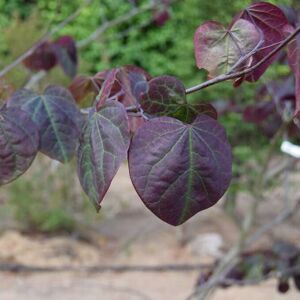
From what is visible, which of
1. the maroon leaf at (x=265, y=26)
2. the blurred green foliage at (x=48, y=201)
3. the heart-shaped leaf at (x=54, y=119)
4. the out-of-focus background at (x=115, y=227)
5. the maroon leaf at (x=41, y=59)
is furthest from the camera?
the blurred green foliage at (x=48, y=201)

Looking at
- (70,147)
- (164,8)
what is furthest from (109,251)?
(70,147)

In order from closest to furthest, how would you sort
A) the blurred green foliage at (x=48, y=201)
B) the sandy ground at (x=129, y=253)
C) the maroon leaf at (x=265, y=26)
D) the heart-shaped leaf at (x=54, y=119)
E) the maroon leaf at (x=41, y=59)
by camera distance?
the maroon leaf at (x=265, y=26) → the heart-shaped leaf at (x=54, y=119) → the maroon leaf at (x=41, y=59) → the sandy ground at (x=129, y=253) → the blurred green foliage at (x=48, y=201)

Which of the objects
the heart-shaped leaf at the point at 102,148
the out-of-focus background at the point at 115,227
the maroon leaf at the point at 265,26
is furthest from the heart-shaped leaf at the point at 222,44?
the out-of-focus background at the point at 115,227

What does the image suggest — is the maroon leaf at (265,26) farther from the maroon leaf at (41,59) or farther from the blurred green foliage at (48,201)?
the blurred green foliage at (48,201)

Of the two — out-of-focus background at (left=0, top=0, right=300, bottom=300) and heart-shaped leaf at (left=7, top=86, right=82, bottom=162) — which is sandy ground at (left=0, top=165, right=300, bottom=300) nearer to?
out-of-focus background at (left=0, top=0, right=300, bottom=300)

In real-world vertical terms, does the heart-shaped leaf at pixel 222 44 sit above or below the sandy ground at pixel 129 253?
above

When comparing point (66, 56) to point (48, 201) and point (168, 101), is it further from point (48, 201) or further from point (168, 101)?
point (48, 201)

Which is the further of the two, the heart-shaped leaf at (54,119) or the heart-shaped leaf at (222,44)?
the heart-shaped leaf at (54,119)
